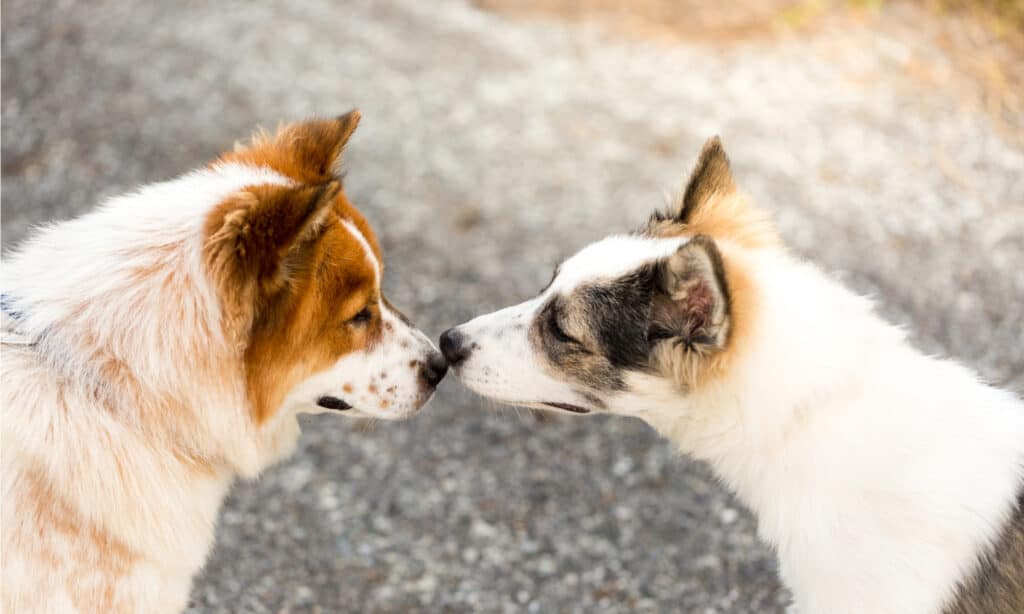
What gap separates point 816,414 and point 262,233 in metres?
1.73

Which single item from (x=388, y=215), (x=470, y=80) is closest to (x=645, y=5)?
(x=470, y=80)

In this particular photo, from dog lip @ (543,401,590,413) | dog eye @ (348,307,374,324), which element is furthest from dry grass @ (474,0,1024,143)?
dog eye @ (348,307,374,324)

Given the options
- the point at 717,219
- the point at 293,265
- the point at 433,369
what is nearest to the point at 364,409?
the point at 433,369

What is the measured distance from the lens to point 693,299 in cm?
280

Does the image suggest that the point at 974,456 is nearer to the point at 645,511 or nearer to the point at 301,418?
the point at 645,511

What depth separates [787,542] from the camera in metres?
2.80

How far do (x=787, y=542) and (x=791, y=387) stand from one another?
490mm

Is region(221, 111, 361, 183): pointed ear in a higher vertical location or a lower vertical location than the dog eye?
higher

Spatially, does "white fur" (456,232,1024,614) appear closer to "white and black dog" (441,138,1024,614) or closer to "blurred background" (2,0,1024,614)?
"white and black dog" (441,138,1024,614)

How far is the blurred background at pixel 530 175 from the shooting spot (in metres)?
4.27

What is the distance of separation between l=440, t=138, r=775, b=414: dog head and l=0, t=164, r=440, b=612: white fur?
3.21 feet

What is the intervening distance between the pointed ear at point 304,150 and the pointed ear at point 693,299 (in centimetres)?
117

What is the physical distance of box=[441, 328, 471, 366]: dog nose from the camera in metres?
3.32

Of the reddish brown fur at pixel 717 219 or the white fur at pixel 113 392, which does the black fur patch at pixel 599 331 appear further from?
the white fur at pixel 113 392
